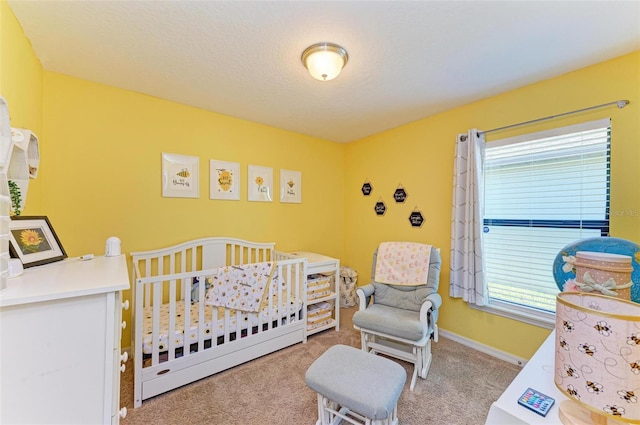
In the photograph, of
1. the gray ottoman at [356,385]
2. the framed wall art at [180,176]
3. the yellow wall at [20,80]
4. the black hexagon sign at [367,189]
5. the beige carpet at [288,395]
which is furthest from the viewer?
the black hexagon sign at [367,189]

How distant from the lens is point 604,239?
1.31 meters

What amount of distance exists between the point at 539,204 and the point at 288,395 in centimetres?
252

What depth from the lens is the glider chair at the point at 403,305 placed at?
201 cm

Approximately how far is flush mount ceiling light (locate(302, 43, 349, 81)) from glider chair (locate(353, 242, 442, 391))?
68.5 inches

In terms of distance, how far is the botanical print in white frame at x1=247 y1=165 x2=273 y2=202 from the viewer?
306 cm

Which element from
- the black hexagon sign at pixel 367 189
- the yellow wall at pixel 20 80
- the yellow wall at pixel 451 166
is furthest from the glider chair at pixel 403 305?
the yellow wall at pixel 20 80

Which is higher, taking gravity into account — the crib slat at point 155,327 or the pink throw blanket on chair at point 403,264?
the pink throw blanket on chair at point 403,264

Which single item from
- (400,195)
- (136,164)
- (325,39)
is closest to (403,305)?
(400,195)

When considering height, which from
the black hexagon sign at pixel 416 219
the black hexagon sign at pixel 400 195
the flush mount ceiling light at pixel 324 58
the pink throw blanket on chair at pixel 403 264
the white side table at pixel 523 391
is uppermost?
the flush mount ceiling light at pixel 324 58

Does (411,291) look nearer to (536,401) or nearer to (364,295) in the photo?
(364,295)

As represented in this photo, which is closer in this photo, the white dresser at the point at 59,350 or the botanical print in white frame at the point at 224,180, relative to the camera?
the white dresser at the point at 59,350

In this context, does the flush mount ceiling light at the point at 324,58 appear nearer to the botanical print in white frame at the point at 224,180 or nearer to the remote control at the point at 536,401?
the botanical print in white frame at the point at 224,180

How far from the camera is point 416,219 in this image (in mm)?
2996

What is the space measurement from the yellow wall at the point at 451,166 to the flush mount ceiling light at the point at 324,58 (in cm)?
158
